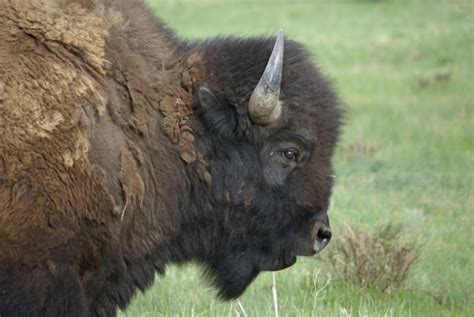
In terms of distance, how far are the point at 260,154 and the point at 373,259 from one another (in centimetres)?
241

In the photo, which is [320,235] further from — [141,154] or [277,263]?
[141,154]

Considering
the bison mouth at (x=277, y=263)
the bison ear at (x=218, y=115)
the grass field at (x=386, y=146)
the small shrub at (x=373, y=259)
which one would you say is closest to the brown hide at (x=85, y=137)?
the bison ear at (x=218, y=115)

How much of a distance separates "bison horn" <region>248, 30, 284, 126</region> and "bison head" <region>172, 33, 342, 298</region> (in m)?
0.02

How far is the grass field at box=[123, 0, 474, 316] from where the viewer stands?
751cm

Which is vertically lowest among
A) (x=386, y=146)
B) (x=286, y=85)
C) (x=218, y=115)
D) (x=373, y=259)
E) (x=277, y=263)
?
(x=386, y=146)

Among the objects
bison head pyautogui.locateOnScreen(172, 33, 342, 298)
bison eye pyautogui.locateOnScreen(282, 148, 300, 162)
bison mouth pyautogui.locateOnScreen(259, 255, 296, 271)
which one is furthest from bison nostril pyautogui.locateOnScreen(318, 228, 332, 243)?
bison eye pyautogui.locateOnScreen(282, 148, 300, 162)

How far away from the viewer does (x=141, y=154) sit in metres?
5.64

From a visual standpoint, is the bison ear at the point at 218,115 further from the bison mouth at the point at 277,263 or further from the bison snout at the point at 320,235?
the bison mouth at the point at 277,263

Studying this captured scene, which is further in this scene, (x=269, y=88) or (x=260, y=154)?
(x=260, y=154)

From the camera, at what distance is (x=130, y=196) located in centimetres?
556

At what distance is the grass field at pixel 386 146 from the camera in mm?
7512

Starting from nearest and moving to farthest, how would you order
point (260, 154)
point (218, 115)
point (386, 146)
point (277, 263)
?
point (218, 115) < point (260, 154) < point (277, 263) < point (386, 146)

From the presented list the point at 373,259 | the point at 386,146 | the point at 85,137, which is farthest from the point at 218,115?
the point at 386,146

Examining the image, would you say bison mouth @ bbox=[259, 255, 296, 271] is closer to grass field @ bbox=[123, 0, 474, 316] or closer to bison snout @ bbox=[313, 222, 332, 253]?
bison snout @ bbox=[313, 222, 332, 253]
